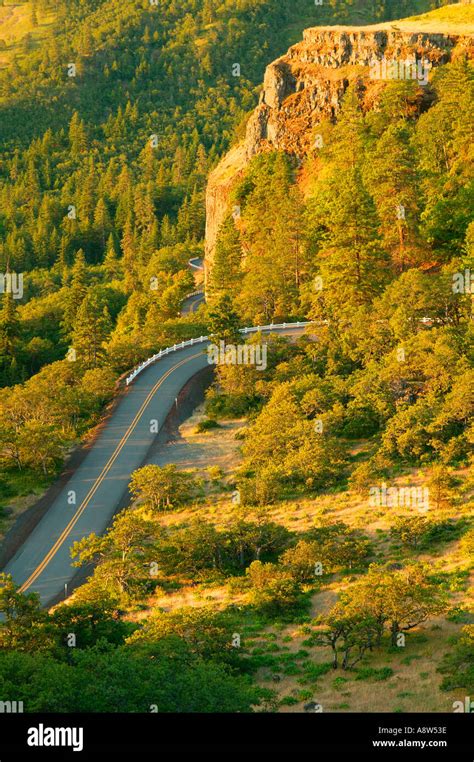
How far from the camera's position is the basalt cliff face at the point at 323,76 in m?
80.8

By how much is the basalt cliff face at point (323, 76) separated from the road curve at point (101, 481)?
2729 centimetres

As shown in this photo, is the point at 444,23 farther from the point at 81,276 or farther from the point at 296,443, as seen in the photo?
the point at 296,443

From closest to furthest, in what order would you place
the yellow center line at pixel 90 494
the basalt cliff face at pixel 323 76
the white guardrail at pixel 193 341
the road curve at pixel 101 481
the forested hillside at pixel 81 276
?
the yellow center line at pixel 90 494, the road curve at pixel 101 481, the forested hillside at pixel 81 276, the white guardrail at pixel 193 341, the basalt cliff face at pixel 323 76

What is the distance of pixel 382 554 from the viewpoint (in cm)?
3878

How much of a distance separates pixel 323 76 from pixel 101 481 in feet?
166

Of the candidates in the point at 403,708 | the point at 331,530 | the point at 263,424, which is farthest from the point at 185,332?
the point at 403,708

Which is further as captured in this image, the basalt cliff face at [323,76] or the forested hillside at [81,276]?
the basalt cliff face at [323,76]

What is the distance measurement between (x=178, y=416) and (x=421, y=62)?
4107 cm

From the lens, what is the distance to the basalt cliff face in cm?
8081

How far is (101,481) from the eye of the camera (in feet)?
164

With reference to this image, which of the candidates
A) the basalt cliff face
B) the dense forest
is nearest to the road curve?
the dense forest
